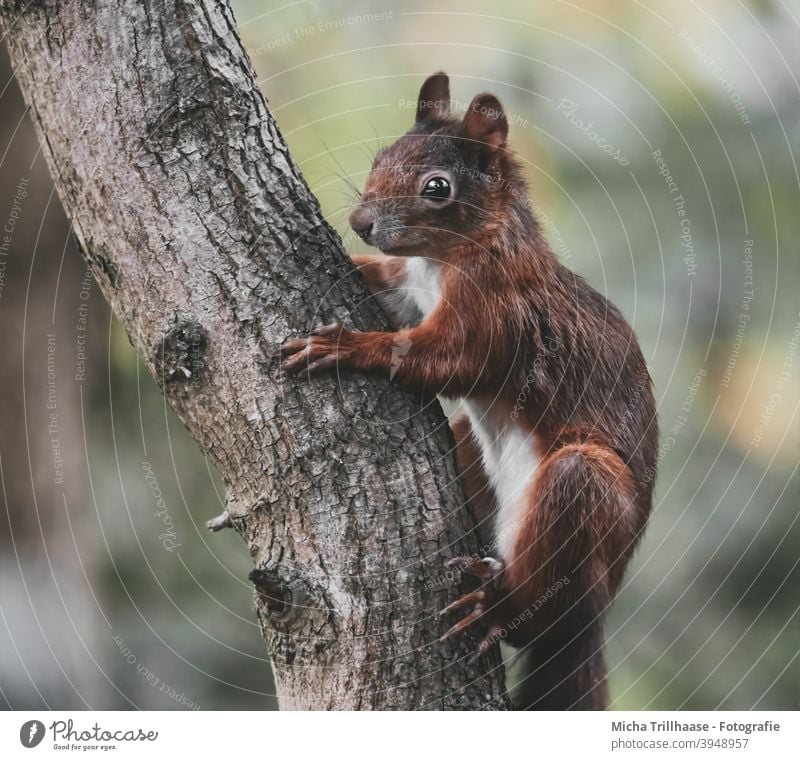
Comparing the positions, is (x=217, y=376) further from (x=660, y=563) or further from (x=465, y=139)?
(x=660, y=563)

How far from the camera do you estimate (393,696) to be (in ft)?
5.59

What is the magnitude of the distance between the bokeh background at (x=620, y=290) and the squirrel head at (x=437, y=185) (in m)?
0.21

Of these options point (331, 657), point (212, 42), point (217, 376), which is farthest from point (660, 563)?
point (212, 42)

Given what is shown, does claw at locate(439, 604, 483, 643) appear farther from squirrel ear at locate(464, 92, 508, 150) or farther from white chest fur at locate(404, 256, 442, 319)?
squirrel ear at locate(464, 92, 508, 150)

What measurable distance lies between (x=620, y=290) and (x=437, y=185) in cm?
75

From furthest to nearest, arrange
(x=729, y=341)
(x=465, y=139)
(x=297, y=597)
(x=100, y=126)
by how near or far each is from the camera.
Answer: (x=729, y=341) < (x=465, y=139) < (x=100, y=126) < (x=297, y=597)

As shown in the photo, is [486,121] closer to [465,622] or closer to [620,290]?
[620,290]

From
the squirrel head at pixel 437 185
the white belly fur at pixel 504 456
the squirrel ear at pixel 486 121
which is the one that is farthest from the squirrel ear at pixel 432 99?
the white belly fur at pixel 504 456

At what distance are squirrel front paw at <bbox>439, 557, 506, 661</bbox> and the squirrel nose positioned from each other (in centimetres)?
83

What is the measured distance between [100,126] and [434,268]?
0.90m

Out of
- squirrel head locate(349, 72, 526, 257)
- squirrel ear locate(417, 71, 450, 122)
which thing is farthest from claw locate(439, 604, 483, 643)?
squirrel ear locate(417, 71, 450, 122)

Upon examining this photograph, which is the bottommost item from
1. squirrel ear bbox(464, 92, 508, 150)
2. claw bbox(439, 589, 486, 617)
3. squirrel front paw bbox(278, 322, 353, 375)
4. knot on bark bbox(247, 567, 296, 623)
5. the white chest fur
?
claw bbox(439, 589, 486, 617)

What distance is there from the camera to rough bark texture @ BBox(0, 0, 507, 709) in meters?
1.70

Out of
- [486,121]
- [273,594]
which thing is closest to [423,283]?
[486,121]
